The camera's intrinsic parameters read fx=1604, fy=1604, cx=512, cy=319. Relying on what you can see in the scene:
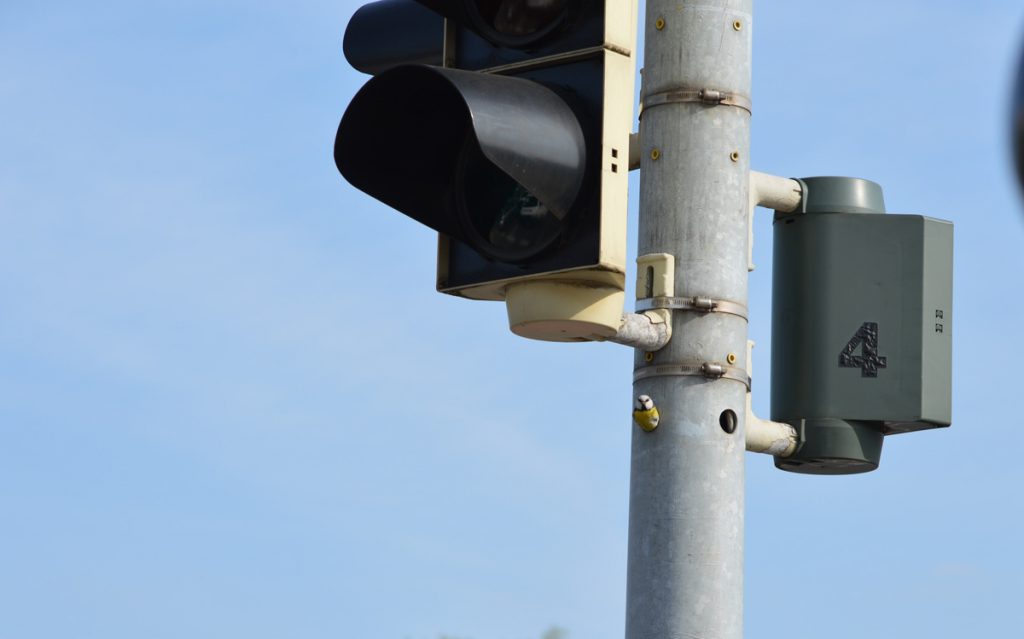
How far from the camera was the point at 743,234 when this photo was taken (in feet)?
15.8

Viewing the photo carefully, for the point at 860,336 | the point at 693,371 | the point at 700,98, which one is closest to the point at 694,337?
the point at 693,371

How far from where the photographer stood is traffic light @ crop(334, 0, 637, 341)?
12.6ft

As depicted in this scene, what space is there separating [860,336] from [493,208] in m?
1.64

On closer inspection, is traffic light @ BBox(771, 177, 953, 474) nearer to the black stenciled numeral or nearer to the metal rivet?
the black stenciled numeral

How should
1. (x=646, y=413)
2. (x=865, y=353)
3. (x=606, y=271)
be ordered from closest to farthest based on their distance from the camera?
(x=606, y=271)
(x=646, y=413)
(x=865, y=353)

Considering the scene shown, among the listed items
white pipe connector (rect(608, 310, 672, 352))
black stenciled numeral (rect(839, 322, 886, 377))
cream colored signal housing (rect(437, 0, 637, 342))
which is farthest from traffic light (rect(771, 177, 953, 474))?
cream colored signal housing (rect(437, 0, 637, 342))

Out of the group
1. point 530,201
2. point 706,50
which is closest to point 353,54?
point 706,50

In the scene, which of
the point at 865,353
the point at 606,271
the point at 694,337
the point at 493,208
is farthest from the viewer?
the point at 865,353

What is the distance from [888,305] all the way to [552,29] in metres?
1.76

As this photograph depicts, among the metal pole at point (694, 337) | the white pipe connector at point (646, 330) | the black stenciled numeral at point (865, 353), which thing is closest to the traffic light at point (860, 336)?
the black stenciled numeral at point (865, 353)

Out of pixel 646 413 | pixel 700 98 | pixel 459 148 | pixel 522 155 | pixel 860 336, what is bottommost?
pixel 646 413

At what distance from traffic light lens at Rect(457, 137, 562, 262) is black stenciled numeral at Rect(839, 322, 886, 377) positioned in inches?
62.7

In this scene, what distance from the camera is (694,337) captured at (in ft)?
15.2

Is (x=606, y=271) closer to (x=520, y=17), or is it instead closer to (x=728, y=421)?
(x=520, y=17)
